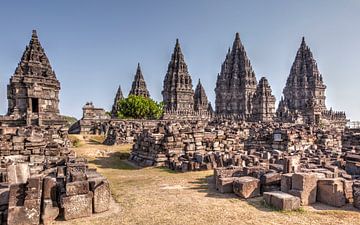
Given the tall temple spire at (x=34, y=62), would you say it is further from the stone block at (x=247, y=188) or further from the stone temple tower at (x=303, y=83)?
the stone temple tower at (x=303, y=83)

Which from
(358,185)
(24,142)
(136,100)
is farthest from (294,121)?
(24,142)

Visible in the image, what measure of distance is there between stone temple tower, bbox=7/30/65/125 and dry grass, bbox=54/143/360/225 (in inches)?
724

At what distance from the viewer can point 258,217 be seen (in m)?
5.20

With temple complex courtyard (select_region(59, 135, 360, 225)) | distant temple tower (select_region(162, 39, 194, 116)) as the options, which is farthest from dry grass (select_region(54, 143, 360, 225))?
distant temple tower (select_region(162, 39, 194, 116))

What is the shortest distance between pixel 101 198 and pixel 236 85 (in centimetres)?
5859

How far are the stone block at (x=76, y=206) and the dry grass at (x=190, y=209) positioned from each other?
6.9 inches

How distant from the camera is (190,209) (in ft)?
18.5

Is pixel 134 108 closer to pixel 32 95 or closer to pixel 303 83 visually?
A: pixel 32 95

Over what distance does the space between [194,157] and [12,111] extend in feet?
67.7

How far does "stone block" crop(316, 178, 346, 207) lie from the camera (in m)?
5.82

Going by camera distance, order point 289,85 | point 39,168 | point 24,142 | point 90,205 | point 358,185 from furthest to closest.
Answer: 1. point 289,85
2. point 24,142
3. point 39,168
4. point 358,185
5. point 90,205

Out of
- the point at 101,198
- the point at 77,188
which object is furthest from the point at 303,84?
the point at 77,188

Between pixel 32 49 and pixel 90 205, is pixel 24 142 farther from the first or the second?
pixel 32 49

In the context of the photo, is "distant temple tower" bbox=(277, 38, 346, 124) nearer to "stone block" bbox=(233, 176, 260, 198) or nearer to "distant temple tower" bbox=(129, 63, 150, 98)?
"distant temple tower" bbox=(129, 63, 150, 98)
